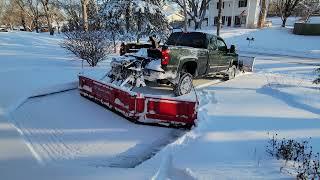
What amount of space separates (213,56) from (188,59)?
1.67 m

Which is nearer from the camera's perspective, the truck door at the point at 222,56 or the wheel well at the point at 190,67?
the wheel well at the point at 190,67

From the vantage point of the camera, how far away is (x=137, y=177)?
4.70m

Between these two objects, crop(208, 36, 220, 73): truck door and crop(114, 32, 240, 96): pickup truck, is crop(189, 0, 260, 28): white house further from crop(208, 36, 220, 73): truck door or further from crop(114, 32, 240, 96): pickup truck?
crop(208, 36, 220, 73): truck door

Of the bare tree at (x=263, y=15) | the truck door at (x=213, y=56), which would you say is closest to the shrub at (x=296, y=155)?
the truck door at (x=213, y=56)

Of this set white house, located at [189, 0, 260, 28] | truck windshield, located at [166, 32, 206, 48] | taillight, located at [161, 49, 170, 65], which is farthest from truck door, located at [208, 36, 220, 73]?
white house, located at [189, 0, 260, 28]

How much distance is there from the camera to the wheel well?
9655 millimetres

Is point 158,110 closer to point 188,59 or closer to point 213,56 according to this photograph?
point 188,59

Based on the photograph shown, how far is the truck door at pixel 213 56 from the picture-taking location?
421 inches

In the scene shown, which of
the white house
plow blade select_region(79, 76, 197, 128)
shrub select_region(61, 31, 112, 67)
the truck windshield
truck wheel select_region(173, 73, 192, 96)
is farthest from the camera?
the white house

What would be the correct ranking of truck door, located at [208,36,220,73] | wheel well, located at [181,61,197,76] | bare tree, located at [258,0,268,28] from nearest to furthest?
wheel well, located at [181,61,197,76] < truck door, located at [208,36,220,73] < bare tree, located at [258,0,268,28]

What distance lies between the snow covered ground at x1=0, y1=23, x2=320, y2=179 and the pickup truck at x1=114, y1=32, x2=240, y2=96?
73 centimetres

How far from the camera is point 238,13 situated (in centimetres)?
5466

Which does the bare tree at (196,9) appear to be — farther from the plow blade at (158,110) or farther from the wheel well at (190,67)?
the plow blade at (158,110)

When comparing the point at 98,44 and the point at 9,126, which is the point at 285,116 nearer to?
the point at 9,126
